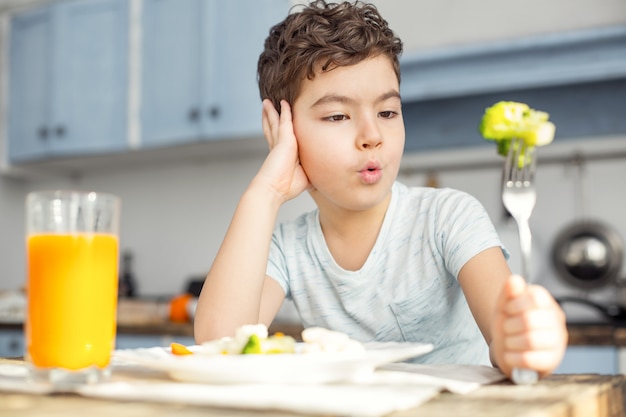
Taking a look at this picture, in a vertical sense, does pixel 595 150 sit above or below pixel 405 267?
above

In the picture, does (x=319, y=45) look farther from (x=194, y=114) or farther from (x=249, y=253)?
(x=194, y=114)

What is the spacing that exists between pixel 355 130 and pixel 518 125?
41cm

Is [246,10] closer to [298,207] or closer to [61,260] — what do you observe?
[298,207]

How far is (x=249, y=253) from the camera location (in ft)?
3.63

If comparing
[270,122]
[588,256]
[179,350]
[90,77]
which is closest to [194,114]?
[90,77]

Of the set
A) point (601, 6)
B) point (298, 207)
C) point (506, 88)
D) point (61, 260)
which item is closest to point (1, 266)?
point (298, 207)

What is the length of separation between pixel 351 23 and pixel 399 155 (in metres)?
0.26

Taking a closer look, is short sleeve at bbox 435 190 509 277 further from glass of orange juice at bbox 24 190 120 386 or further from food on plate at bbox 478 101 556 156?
glass of orange juice at bbox 24 190 120 386

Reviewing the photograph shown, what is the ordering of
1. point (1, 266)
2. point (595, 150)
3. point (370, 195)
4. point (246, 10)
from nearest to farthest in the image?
point (370, 195) → point (595, 150) → point (246, 10) → point (1, 266)

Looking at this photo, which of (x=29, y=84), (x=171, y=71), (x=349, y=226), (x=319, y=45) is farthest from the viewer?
(x=29, y=84)

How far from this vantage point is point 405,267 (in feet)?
4.14

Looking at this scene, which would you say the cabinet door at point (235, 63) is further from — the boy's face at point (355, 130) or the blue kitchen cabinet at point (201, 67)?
the boy's face at point (355, 130)

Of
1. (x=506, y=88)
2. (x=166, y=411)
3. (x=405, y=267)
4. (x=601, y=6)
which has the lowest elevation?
(x=166, y=411)

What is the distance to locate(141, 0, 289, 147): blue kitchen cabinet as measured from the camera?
303 cm
